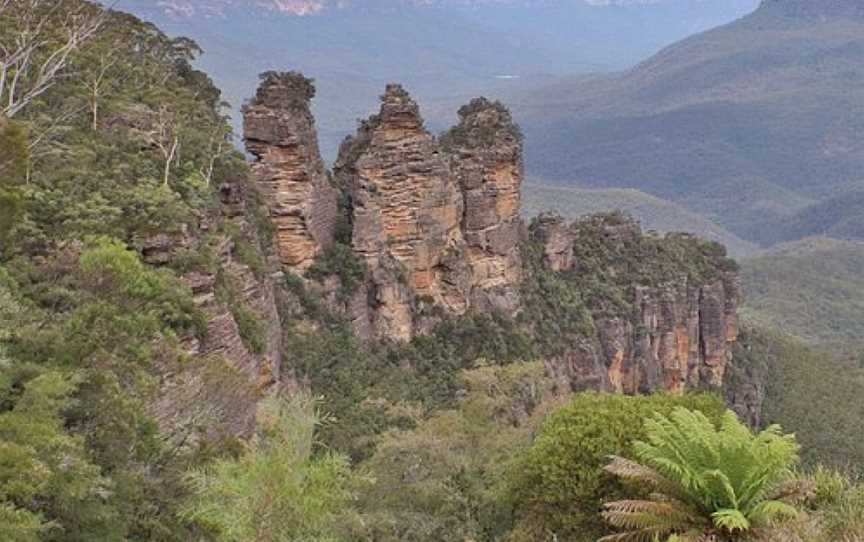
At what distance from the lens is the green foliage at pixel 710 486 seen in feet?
42.2

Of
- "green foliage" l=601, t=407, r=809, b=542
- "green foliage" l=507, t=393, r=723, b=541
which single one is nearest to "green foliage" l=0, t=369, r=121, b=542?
"green foliage" l=601, t=407, r=809, b=542

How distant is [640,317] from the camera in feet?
165

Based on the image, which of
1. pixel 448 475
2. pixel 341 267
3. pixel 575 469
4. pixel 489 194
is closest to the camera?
pixel 575 469

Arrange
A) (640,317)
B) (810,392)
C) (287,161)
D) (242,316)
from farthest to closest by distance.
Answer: (810,392) < (640,317) < (287,161) < (242,316)

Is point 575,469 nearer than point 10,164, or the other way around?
point 10,164

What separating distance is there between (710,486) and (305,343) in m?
A: 19.4

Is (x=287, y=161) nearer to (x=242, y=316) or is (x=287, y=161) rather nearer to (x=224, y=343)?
(x=242, y=316)

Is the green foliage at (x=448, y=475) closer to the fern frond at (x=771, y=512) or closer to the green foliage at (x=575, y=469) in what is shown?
the green foliage at (x=575, y=469)

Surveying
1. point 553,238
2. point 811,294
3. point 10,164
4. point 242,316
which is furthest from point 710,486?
point 811,294

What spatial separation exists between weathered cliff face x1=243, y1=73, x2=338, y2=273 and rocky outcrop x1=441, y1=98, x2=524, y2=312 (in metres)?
8.50

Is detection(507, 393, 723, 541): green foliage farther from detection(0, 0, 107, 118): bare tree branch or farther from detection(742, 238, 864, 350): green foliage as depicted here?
detection(742, 238, 864, 350): green foliage

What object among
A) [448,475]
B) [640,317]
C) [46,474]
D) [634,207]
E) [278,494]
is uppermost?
[46,474]

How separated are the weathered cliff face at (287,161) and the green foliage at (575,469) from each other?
16.8 meters

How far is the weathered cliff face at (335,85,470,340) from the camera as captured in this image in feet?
114
